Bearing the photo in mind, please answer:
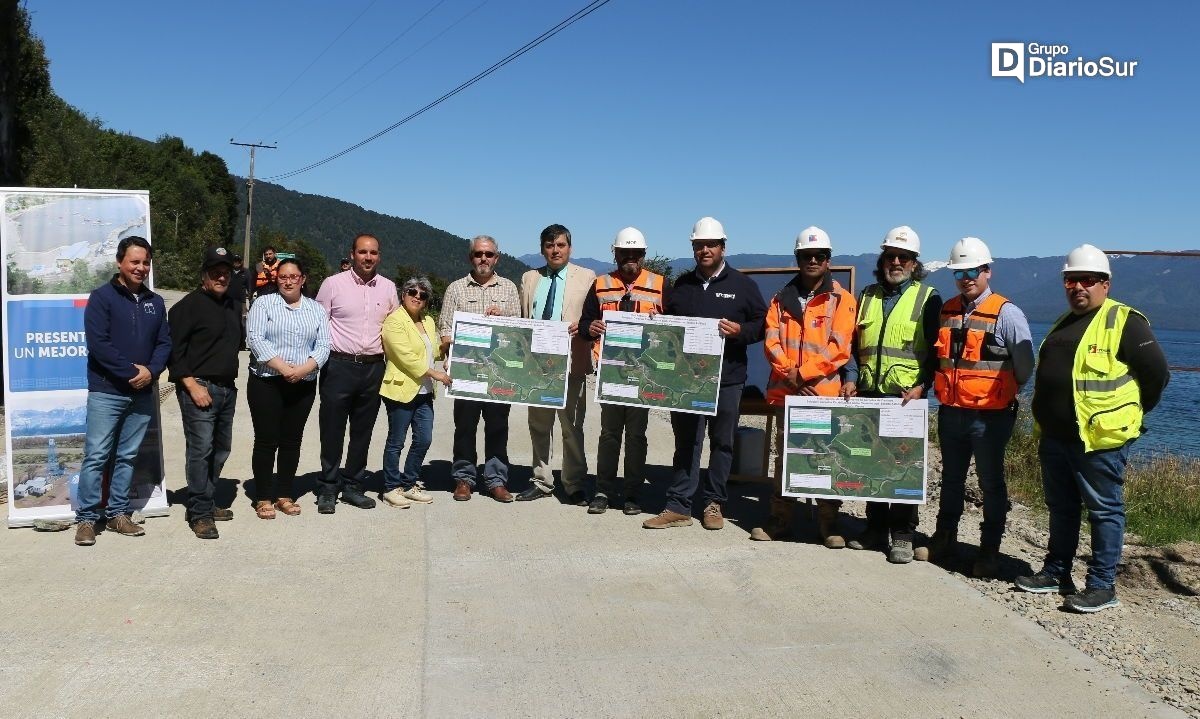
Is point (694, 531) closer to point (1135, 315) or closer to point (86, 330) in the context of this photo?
point (1135, 315)

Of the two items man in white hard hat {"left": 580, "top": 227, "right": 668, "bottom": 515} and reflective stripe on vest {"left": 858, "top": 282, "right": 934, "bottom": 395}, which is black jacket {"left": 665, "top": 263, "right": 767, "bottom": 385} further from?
reflective stripe on vest {"left": 858, "top": 282, "right": 934, "bottom": 395}

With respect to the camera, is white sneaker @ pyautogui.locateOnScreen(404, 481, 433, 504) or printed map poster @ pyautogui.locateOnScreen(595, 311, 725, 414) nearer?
printed map poster @ pyautogui.locateOnScreen(595, 311, 725, 414)

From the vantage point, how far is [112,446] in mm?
6742

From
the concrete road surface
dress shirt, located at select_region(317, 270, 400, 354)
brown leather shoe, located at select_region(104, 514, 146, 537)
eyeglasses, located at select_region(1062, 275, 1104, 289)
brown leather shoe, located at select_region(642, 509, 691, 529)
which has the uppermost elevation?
eyeglasses, located at select_region(1062, 275, 1104, 289)

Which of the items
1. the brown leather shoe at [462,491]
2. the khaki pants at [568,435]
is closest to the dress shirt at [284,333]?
the brown leather shoe at [462,491]

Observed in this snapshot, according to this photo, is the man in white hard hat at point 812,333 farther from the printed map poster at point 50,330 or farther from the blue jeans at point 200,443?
the printed map poster at point 50,330

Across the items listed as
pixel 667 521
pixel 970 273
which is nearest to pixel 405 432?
pixel 667 521

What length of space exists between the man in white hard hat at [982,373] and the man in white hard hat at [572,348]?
2.91m

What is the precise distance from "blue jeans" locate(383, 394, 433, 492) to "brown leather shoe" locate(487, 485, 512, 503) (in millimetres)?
648

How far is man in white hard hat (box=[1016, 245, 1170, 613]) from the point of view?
17.6 feet

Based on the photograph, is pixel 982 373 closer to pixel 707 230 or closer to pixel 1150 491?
pixel 707 230

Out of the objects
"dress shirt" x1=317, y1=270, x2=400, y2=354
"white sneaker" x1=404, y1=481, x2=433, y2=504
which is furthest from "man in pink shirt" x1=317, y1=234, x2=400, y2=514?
"white sneaker" x1=404, y1=481, x2=433, y2=504

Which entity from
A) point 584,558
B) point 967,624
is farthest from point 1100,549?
point 584,558

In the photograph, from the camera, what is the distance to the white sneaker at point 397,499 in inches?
303
